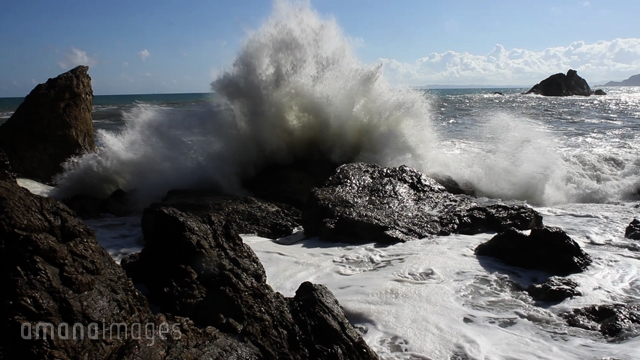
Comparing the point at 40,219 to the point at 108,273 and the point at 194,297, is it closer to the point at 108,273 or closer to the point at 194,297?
the point at 108,273

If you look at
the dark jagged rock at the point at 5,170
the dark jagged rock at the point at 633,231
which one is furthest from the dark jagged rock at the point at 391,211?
the dark jagged rock at the point at 5,170

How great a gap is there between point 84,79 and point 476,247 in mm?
8569

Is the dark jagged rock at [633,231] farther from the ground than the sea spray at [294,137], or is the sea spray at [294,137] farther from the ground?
the sea spray at [294,137]

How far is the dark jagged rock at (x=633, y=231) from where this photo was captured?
20.1 ft

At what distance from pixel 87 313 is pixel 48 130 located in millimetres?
8110

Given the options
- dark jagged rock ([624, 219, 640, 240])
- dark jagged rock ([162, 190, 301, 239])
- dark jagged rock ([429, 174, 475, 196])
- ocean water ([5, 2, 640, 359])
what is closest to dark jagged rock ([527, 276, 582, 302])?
ocean water ([5, 2, 640, 359])

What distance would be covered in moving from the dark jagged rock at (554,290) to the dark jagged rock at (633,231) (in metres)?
2.34

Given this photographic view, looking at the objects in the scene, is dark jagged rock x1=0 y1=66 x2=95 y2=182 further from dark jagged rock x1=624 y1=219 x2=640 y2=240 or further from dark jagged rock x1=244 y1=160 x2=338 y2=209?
dark jagged rock x1=624 y1=219 x2=640 y2=240

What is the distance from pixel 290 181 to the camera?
773cm

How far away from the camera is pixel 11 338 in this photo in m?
1.98

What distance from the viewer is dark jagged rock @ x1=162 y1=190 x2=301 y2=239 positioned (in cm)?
593

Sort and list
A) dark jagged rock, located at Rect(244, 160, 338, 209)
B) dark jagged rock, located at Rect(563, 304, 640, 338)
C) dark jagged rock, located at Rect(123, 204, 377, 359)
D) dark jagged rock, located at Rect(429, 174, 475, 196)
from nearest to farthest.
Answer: dark jagged rock, located at Rect(123, 204, 377, 359), dark jagged rock, located at Rect(563, 304, 640, 338), dark jagged rock, located at Rect(244, 160, 338, 209), dark jagged rock, located at Rect(429, 174, 475, 196)

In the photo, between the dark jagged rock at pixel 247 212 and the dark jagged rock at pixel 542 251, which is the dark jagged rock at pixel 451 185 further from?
the dark jagged rock at pixel 542 251

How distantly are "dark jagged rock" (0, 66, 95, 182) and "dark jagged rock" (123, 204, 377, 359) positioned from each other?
22.2 ft
